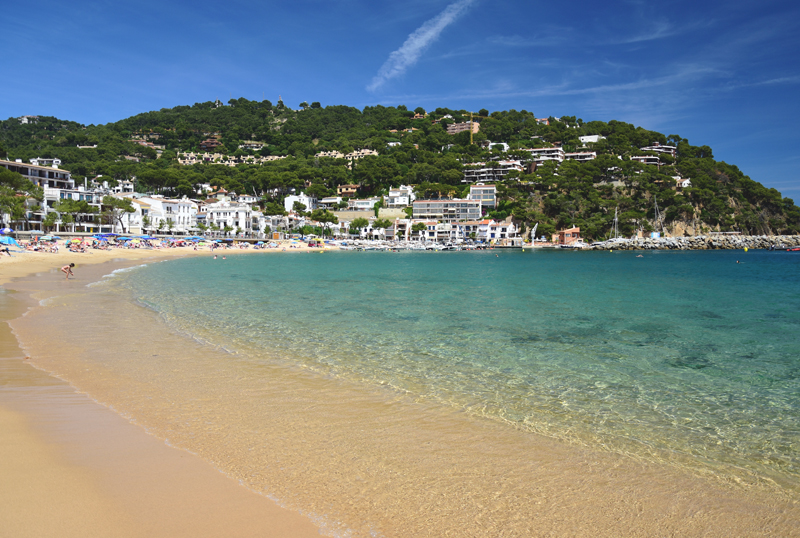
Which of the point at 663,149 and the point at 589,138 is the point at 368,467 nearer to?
the point at 663,149

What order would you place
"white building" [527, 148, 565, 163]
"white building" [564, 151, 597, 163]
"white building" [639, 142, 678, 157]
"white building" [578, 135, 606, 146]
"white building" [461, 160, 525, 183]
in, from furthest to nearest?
"white building" [578, 135, 606, 146] → "white building" [639, 142, 678, 157] → "white building" [527, 148, 565, 163] → "white building" [564, 151, 597, 163] → "white building" [461, 160, 525, 183]

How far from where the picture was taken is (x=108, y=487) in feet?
11.4

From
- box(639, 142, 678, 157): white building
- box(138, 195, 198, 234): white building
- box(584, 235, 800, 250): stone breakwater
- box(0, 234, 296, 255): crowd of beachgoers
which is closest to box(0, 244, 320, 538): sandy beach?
box(0, 234, 296, 255): crowd of beachgoers

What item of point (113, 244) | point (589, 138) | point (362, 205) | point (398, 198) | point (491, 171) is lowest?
point (113, 244)

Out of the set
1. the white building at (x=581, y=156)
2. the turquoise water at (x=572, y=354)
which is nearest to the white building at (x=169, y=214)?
the turquoise water at (x=572, y=354)

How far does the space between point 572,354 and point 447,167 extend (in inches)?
4131

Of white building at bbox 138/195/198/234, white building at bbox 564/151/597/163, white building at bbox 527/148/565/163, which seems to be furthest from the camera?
white building at bbox 527/148/565/163

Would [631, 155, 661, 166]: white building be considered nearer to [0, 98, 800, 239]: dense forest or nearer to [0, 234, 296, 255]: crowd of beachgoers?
[0, 98, 800, 239]: dense forest

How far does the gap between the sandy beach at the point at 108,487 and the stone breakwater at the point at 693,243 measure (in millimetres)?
Result: 83401

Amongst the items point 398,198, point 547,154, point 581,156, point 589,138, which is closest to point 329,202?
point 398,198

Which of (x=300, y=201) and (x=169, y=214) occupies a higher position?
(x=300, y=201)

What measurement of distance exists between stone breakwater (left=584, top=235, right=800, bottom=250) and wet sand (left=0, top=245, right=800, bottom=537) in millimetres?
81593

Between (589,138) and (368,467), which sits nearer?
(368,467)

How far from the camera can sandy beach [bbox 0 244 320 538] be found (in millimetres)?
2990
